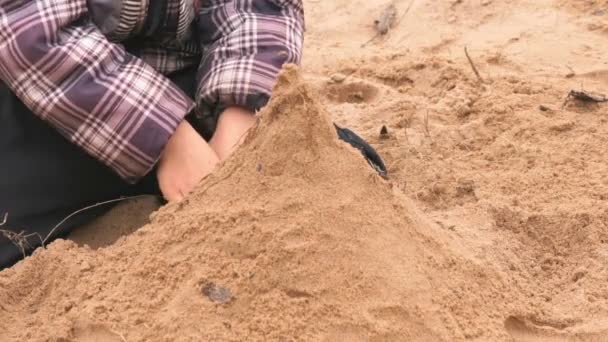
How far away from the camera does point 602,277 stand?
62.4 inches

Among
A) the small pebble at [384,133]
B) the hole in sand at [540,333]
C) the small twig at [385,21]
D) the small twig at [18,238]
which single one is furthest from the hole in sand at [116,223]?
the small twig at [385,21]

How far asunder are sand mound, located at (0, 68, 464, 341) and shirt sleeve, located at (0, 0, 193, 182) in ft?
0.90

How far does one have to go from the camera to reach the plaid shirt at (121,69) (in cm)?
162

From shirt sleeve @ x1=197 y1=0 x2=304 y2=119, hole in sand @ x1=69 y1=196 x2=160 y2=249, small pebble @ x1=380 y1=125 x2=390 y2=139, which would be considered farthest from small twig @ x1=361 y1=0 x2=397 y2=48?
hole in sand @ x1=69 y1=196 x2=160 y2=249

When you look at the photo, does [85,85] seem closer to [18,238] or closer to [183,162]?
[183,162]

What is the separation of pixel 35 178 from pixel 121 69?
13.3 inches

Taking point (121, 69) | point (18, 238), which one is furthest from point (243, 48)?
point (18, 238)

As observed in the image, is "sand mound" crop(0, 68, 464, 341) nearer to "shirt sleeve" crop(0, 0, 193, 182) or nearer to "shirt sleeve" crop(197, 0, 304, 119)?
"shirt sleeve" crop(0, 0, 193, 182)

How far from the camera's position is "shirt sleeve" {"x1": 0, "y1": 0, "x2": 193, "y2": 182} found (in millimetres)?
1608

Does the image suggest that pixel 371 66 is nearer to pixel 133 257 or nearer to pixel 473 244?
pixel 473 244

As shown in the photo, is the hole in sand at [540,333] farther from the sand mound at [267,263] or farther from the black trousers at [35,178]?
the black trousers at [35,178]

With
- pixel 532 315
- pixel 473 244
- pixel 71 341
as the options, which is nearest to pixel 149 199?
pixel 71 341

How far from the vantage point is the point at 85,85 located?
1630 millimetres

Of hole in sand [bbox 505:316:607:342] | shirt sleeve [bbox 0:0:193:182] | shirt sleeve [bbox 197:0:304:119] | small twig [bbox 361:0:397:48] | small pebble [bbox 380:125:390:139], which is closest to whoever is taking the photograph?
hole in sand [bbox 505:316:607:342]
